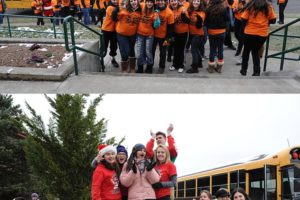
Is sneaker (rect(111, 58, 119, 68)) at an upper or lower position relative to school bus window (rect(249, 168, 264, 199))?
upper

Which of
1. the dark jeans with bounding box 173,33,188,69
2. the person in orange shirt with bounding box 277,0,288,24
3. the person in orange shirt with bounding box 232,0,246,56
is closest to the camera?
the dark jeans with bounding box 173,33,188,69

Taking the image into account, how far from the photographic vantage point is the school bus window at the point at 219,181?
892cm

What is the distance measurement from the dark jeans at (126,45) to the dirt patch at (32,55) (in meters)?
1.37

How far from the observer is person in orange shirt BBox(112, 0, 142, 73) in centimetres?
869

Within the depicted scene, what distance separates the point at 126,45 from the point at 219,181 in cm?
394

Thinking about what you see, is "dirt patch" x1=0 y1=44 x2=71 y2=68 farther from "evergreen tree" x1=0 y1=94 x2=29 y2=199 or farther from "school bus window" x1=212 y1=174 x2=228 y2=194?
"evergreen tree" x1=0 y1=94 x2=29 y2=199

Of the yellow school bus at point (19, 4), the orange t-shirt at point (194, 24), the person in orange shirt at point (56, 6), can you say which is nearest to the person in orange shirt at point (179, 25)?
the orange t-shirt at point (194, 24)

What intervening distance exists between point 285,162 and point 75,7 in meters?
12.5

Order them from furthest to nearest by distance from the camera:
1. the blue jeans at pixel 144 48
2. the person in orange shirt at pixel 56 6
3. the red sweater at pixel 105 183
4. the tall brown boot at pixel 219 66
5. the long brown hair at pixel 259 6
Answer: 1. the person in orange shirt at pixel 56 6
2. the tall brown boot at pixel 219 66
3. the blue jeans at pixel 144 48
4. the long brown hair at pixel 259 6
5. the red sweater at pixel 105 183

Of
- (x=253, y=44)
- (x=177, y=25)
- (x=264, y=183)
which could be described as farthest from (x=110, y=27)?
(x=264, y=183)

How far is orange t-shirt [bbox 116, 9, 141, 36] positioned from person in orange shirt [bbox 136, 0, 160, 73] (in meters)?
0.13

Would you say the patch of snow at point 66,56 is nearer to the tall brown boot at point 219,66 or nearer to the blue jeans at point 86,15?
the tall brown boot at point 219,66

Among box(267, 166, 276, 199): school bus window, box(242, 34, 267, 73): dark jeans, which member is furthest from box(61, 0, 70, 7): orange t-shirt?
box(267, 166, 276, 199): school bus window

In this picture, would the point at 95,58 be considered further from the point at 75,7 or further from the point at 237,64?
the point at 75,7
